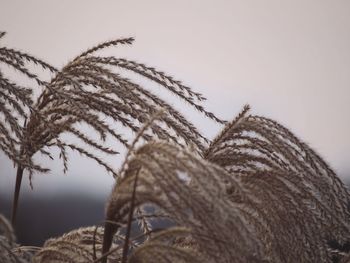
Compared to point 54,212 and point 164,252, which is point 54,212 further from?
point 164,252

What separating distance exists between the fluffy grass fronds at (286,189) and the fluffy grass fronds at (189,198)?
300 mm

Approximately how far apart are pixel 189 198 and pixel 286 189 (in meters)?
0.58

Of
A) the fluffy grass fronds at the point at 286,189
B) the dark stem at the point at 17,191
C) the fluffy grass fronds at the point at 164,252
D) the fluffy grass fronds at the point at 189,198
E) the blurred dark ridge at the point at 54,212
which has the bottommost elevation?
the blurred dark ridge at the point at 54,212

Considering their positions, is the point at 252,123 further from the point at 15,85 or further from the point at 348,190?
the point at 15,85

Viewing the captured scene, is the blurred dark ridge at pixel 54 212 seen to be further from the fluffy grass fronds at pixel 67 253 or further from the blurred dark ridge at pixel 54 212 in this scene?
the fluffy grass fronds at pixel 67 253

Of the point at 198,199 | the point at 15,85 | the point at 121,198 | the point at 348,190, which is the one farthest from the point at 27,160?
the point at 348,190

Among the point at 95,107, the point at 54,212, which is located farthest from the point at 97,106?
the point at 54,212

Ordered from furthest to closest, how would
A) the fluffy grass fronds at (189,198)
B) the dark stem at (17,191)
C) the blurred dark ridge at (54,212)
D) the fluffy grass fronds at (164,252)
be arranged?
the blurred dark ridge at (54,212)
the dark stem at (17,191)
the fluffy grass fronds at (164,252)
the fluffy grass fronds at (189,198)

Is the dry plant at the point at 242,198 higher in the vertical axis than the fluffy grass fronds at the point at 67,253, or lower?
higher

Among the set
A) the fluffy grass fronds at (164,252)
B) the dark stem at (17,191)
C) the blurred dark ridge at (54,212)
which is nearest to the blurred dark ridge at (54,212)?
the blurred dark ridge at (54,212)

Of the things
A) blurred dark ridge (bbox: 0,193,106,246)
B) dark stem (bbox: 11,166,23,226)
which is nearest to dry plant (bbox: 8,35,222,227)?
dark stem (bbox: 11,166,23,226)

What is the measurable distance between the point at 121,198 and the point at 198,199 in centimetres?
24

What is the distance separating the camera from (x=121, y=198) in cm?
199

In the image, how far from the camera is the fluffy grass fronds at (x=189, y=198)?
1.85m
